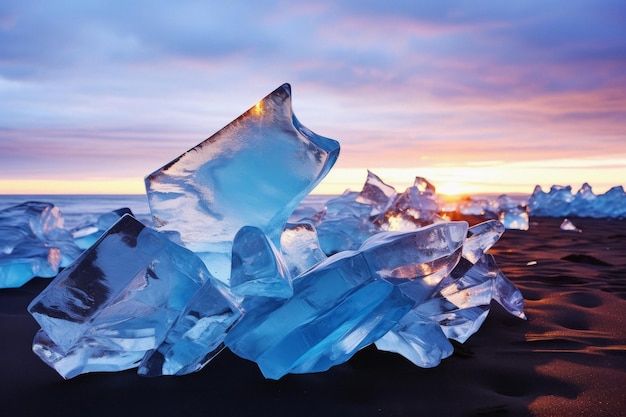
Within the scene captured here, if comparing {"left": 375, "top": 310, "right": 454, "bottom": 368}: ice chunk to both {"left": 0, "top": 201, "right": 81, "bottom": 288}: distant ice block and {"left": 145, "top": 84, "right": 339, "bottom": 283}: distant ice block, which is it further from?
{"left": 0, "top": 201, "right": 81, "bottom": 288}: distant ice block

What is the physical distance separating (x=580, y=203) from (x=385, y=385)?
11.8 meters

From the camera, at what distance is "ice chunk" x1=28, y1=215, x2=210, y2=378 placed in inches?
47.8

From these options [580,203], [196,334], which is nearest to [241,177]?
[196,334]

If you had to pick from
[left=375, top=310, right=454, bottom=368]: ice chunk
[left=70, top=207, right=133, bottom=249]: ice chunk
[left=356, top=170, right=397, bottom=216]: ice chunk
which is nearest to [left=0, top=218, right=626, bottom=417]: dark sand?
[left=375, top=310, right=454, bottom=368]: ice chunk

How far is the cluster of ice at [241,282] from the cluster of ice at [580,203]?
35.9 ft

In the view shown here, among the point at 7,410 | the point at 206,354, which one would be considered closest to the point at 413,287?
the point at 206,354

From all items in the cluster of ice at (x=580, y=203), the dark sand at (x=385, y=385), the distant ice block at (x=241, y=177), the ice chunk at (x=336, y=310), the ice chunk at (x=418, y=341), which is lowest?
the cluster of ice at (x=580, y=203)

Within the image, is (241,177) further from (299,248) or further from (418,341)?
(418,341)

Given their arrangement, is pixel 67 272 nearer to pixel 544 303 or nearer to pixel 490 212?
pixel 544 303

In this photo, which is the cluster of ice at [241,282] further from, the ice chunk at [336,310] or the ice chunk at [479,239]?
the ice chunk at [479,239]

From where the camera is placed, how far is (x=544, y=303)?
81.7 inches

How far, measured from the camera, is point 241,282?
1.21 m

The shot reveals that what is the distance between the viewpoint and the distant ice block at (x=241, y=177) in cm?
136

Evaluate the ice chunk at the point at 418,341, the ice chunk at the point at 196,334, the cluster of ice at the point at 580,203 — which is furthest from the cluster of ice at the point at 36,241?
the cluster of ice at the point at 580,203
